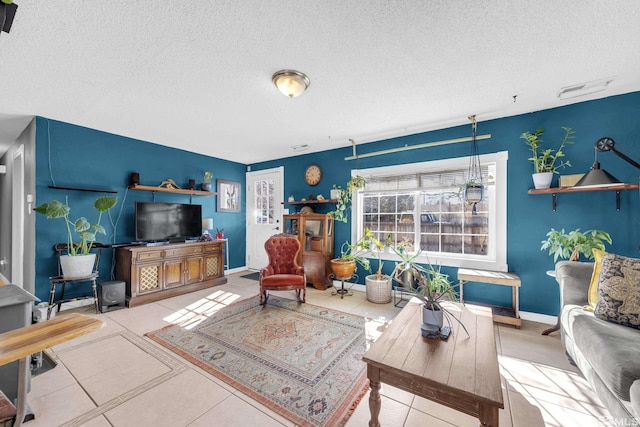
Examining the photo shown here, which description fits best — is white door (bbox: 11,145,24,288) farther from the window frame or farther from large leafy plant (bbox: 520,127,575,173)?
large leafy plant (bbox: 520,127,575,173)

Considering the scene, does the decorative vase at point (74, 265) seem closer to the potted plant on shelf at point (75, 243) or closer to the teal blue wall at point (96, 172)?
the potted plant on shelf at point (75, 243)

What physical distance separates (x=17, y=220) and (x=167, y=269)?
2374 mm

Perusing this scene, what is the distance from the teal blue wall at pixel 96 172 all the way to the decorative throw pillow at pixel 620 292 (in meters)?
5.42

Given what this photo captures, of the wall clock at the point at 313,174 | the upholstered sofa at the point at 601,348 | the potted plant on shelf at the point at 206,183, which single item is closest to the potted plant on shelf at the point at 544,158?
the upholstered sofa at the point at 601,348

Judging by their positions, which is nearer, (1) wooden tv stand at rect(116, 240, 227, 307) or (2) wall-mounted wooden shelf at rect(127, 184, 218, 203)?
(1) wooden tv stand at rect(116, 240, 227, 307)

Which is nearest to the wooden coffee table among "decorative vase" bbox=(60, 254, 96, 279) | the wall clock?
the wall clock

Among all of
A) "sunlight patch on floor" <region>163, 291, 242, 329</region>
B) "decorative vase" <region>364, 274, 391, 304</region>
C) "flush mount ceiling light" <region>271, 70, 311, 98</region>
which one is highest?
"flush mount ceiling light" <region>271, 70, 311, 98</region>

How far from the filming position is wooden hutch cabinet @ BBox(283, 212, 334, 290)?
4199 millimetres

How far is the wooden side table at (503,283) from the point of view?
275cm

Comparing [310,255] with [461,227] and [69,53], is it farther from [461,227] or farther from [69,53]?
[69,53]

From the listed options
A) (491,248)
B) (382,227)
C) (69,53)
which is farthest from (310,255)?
(69,53)

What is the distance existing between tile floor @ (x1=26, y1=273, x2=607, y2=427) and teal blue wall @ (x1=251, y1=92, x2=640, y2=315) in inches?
26.5

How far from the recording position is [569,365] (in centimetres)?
207

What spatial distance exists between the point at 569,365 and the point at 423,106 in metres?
2.75
